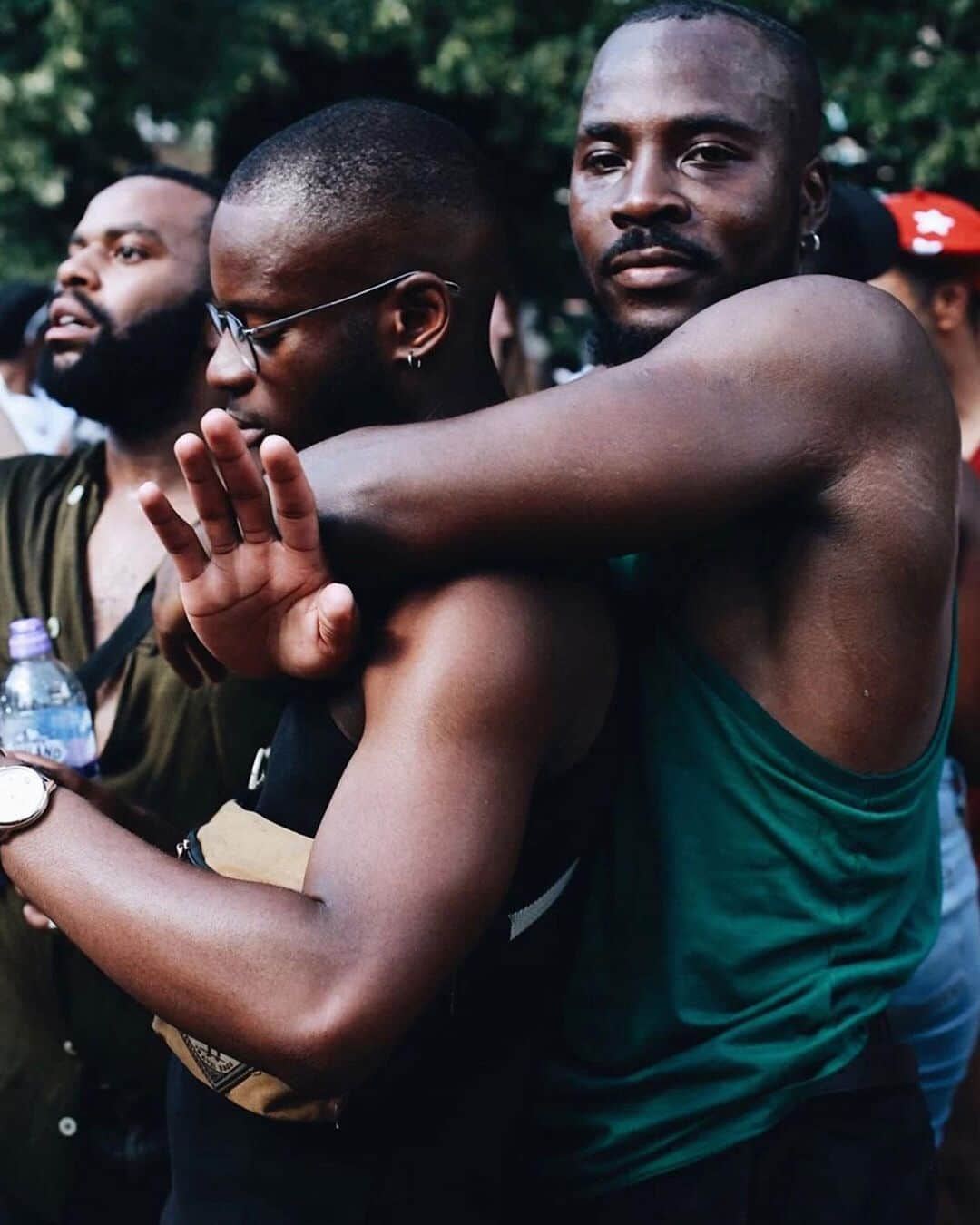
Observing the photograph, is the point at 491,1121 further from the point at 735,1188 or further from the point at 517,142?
the point at 517,142

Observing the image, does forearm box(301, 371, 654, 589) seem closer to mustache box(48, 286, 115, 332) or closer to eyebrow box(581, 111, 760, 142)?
eyebrow box(581, 111, 760, 142)

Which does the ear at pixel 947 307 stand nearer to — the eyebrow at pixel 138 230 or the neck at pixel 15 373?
the eyebrow at pixel 138 230

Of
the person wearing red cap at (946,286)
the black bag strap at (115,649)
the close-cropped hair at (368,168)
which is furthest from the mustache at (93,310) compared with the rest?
the person wearing red cap at (946,286)

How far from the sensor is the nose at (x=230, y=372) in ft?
6.48

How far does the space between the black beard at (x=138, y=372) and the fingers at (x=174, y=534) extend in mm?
1749

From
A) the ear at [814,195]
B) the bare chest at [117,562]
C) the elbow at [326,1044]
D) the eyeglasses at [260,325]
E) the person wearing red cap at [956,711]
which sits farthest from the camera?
the bare chest at [117,562]

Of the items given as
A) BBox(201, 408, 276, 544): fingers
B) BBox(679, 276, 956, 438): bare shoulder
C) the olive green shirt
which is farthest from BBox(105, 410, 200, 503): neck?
BBox(679, 276, 956, 438): bare shoulder

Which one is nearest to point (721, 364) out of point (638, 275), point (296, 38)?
point (638, 275)

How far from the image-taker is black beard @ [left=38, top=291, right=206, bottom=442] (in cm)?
341

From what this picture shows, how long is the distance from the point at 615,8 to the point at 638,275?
5.28 meters

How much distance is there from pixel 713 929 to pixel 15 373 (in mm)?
5254

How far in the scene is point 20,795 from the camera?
6.16 ft

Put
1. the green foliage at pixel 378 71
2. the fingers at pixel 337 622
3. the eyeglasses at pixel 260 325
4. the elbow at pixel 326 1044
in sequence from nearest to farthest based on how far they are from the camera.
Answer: the elbow at pixel 326 1044
the fingers at pixel 337 622
the eyeglasses at pixel 260 325
the green foliage at pixel 378 71

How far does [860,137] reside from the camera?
736 cm
